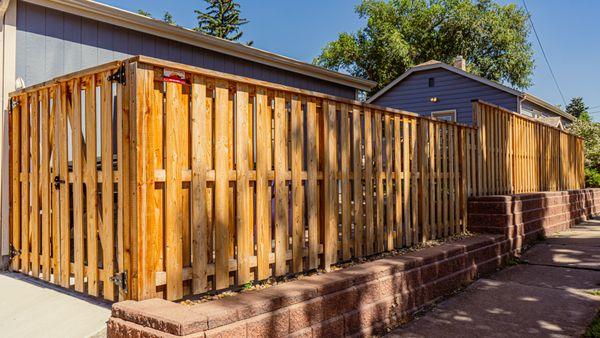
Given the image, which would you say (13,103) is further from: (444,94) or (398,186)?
(444,94)

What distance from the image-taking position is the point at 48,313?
10.6ft

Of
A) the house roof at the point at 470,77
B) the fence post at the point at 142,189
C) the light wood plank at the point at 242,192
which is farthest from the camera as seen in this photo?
the house roof at the point at 470,77

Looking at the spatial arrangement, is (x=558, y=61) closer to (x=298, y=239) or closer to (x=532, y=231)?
(x=532, y=231)

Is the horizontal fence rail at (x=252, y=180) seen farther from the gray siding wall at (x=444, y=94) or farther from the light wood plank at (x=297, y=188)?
the gray siding wall at (x=444, y=94)

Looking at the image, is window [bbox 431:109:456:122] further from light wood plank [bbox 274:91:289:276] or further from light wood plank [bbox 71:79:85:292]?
light wood plank [bbox 71:79:85:292]

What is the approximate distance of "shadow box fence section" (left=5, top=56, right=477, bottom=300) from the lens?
8.99ft

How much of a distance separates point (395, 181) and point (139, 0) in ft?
125

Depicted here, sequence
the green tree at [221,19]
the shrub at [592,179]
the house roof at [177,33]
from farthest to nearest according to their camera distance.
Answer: the green tree at [221,19] < the shrub at [592,179] < the house roof at [177,33]

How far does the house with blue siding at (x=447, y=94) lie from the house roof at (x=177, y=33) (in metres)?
8.16

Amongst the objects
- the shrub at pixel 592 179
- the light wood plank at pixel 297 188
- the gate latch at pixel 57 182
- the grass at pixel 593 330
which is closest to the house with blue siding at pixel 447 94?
the shrub at pixel 592 179

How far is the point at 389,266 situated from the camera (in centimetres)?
381

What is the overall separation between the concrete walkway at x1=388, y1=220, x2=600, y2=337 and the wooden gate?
2.30 meters

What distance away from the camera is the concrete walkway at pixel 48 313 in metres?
2.96

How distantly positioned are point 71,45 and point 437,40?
28244 mm
